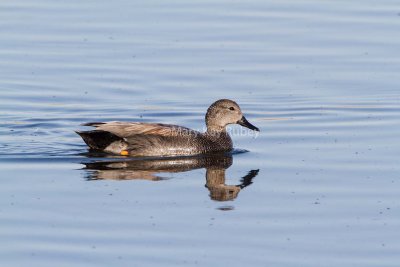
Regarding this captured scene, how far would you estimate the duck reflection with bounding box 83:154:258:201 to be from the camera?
40.6ft

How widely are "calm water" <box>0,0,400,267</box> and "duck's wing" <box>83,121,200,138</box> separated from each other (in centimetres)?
50

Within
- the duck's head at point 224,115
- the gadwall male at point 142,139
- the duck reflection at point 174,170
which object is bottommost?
the duck reflection at point 174,170

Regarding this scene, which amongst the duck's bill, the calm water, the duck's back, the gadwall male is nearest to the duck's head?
the duck's bill

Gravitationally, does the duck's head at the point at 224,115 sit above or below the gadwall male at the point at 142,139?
above

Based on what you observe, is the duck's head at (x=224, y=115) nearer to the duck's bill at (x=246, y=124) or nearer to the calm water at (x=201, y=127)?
the duck's bill at (x=246, y=124)

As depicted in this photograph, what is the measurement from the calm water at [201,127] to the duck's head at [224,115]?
34 cm

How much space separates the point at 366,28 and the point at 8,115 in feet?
26.5

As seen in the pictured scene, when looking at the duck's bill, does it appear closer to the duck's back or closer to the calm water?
the calm water

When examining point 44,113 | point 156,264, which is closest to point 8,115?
point 44,113

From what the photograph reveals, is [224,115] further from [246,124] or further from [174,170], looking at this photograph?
[174,170]

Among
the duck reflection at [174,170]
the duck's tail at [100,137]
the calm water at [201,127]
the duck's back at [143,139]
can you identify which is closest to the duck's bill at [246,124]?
the calm water at [201,127]

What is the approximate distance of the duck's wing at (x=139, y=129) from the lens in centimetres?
1464

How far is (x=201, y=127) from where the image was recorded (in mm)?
16109

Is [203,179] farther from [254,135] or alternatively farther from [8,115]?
[8,115]
